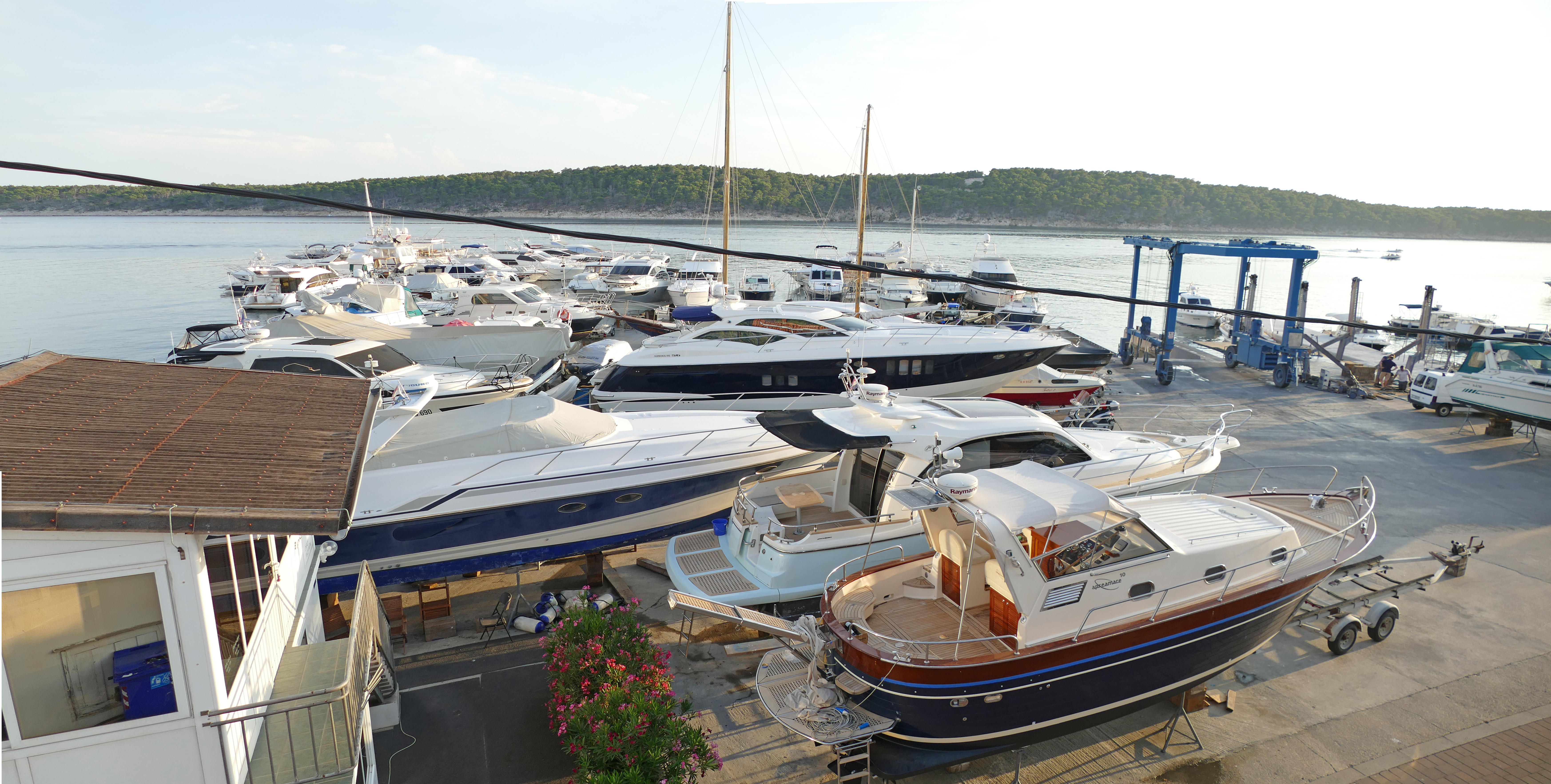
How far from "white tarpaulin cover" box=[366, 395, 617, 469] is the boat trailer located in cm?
775

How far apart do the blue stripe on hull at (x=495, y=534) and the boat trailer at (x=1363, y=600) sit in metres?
6.50

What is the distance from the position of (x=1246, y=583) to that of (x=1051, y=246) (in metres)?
113

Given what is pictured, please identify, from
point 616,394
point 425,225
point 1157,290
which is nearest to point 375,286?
point 616,394

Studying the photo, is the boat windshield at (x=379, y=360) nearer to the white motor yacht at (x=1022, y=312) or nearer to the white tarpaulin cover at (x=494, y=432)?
the white tarpaulin cover at (x=494, y=432)

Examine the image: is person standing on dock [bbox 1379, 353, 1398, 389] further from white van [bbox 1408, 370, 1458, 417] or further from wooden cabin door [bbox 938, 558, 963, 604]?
wooden cabin door [bbox 938, 558, 963, 604]

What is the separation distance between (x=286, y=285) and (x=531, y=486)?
38.1 m

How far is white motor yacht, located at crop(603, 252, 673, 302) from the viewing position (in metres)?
34.2

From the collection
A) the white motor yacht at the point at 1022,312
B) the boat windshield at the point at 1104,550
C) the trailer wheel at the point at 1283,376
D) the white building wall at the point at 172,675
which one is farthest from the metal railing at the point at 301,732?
the white motor yacht at the point at 1022,312

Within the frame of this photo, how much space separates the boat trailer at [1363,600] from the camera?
718 centimetres

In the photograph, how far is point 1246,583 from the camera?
20.1ft

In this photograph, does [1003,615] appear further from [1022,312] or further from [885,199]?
[885,199]

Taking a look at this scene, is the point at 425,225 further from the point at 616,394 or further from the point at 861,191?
the point at 616,394

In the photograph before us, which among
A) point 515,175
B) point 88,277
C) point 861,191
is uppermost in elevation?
point 515,175

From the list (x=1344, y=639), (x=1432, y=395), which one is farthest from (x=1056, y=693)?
(x=1432, y=395)
